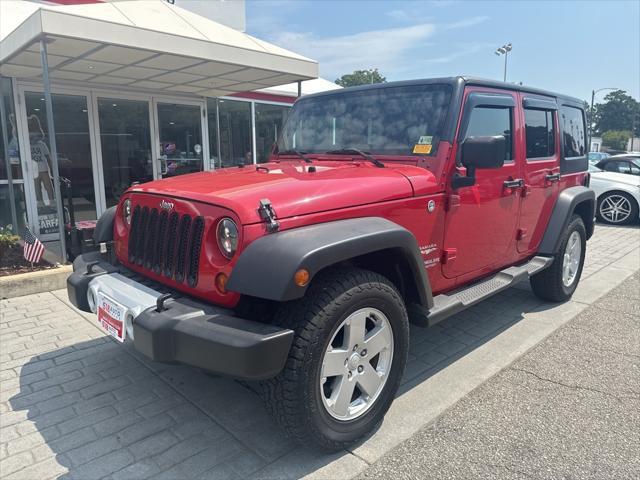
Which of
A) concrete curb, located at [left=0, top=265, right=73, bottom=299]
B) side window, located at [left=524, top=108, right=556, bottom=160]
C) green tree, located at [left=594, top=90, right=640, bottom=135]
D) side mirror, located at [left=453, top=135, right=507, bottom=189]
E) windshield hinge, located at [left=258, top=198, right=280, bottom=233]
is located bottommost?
concrete curb, located at [left=0, top=265, right=73, bottom=299]

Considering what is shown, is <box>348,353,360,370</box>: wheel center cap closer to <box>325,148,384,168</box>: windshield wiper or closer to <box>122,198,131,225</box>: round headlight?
<box>325,148,384,168</box>: windshield wiper

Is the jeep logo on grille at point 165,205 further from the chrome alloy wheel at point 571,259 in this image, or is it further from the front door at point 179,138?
the front door at point 179,138

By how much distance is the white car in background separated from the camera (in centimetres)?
1040

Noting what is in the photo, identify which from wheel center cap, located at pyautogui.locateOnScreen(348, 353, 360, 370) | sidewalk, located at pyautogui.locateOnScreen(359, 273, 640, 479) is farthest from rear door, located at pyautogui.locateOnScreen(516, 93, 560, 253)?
wheel center cap, located at pyautogui.locateOnScreen(348, 353, 360, 370)

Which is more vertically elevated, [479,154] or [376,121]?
[376,121]

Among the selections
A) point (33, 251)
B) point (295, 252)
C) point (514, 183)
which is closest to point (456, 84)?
point (514, 183)

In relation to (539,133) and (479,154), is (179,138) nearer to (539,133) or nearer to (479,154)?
(539,133)

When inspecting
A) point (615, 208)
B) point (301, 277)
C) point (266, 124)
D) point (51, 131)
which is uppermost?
point (266, 124)

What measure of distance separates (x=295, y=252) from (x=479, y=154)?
1558mm

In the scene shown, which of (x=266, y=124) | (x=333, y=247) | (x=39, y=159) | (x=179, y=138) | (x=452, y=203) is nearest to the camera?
(x=333, y=247)

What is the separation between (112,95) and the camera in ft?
A: 28.1

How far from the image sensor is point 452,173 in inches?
127

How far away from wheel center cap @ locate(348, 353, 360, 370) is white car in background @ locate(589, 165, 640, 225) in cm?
999

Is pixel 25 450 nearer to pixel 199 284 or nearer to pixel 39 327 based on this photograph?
pixel 199 284
